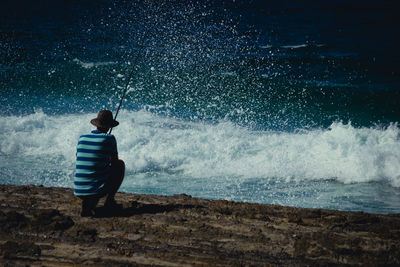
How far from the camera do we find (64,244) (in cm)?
268

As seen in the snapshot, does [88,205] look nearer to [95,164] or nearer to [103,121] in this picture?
[95,164]

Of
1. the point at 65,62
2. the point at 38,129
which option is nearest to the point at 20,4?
the point at 65,62

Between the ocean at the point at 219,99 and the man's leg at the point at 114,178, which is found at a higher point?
the ocean at the point at 219,99

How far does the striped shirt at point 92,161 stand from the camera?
3125mm

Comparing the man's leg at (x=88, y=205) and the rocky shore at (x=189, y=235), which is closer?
the rocky shore at (x=189, y=235)

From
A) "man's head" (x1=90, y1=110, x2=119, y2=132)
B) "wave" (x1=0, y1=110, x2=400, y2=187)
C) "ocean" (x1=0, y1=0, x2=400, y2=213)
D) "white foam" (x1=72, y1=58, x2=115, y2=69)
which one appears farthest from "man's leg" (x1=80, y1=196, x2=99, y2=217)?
"white foam" (x1=72, y1=58, x2=115, y2=69)

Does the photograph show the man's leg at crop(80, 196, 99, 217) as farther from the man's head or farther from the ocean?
the ocean

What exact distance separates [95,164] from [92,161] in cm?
5

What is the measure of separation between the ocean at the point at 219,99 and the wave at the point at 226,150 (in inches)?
1.7

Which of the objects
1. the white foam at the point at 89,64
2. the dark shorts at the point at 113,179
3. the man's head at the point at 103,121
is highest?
the white foam at the point at 89,64

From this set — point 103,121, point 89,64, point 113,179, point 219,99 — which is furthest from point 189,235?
point 89,64

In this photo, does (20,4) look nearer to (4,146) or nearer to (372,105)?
(4,146)

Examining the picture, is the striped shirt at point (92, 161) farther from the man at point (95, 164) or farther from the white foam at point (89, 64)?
the white foam at point (89, 64)

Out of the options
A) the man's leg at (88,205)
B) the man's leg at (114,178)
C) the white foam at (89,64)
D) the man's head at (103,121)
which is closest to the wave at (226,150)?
the man's leg at (114,178)
